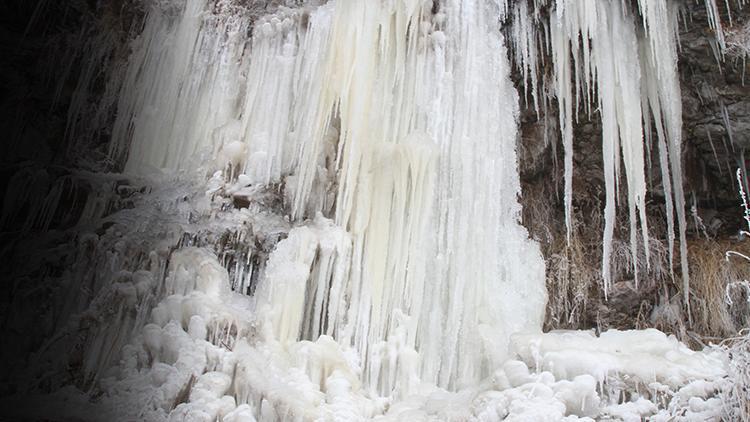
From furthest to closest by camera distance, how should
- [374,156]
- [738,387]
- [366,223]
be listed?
1. [374,156]
2. [366,223]
3. [738,387]

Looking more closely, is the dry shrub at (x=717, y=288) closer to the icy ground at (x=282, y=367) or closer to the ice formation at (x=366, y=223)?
the ice formation at (x=366, y=223)

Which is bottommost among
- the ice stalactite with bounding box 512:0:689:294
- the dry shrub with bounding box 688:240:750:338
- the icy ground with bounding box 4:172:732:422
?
the icy ground with bounding box 4:172:732:422

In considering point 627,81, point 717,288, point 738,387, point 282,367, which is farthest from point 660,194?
point 282,367

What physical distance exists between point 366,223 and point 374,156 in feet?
2.23

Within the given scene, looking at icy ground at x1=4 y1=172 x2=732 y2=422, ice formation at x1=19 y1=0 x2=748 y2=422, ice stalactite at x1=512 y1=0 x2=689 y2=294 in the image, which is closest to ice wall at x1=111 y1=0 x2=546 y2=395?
ice formation at x1=19 y1=0 x2=748 y2=422

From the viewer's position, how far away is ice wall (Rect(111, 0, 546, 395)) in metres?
5.88

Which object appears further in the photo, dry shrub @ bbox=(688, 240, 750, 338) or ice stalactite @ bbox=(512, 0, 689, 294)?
dry shrub @ bbox=(688, 240, 750, 338)

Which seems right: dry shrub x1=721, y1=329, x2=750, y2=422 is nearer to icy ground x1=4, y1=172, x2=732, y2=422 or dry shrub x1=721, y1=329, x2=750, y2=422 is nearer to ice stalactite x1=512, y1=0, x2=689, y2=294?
icy ground x1=4, y1=172, x2=732, y2=422

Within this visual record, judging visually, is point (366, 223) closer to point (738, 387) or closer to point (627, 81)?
point (627, 81)

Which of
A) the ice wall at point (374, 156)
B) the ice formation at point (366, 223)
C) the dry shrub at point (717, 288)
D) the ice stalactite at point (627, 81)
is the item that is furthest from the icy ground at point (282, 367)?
the dry shrub at point (717, 288)

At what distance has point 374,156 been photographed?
6.59m

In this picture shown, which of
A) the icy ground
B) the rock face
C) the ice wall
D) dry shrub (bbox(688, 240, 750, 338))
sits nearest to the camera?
the icy ground

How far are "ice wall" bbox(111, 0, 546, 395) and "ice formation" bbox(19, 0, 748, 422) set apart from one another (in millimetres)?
21

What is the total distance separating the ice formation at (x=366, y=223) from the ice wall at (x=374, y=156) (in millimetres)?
21
